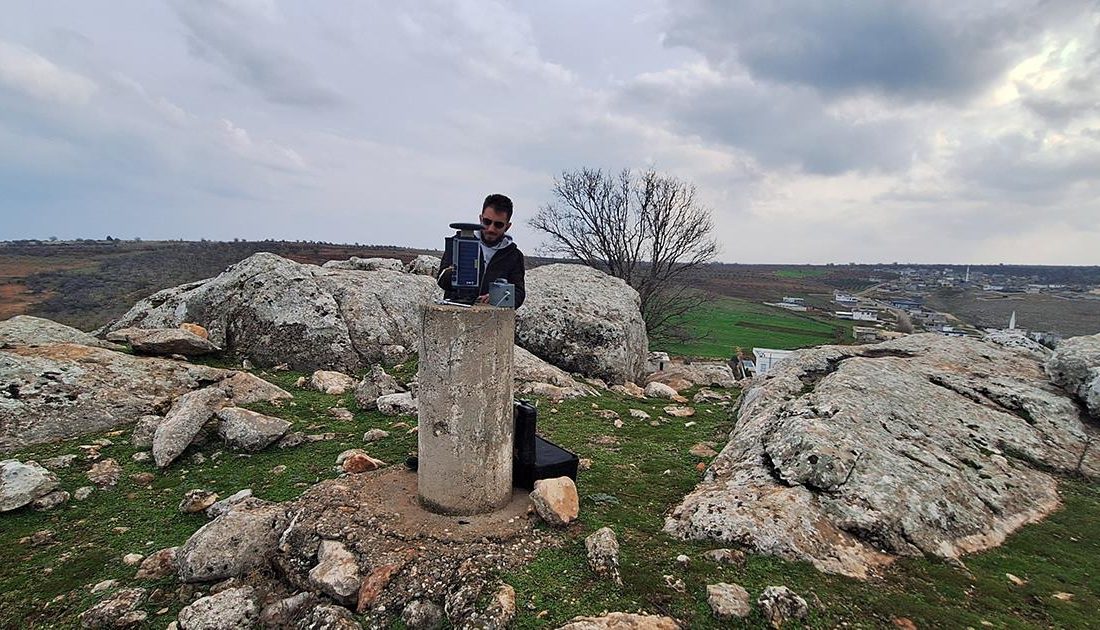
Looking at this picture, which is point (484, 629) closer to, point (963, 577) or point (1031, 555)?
point (963, 577)

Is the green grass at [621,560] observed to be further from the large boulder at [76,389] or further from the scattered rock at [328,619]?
the scattered rock at [328,619]

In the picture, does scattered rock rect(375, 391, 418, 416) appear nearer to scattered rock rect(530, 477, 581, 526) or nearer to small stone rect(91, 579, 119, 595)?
scattered rock rect(530, 477, 581, 526)

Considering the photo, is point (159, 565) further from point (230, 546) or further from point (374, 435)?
point (374, 435)

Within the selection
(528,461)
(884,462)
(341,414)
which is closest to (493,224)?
(528,461)

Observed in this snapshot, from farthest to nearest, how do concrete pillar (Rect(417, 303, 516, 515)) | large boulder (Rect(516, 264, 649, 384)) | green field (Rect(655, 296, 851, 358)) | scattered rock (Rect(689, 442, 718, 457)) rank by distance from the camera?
green field (Rect(655, 296, 851, 358)) < large boulder (Rect(516, 264, 649, 384)) < scattered rock (Rect(689, 442, 718, 457)) < concrete pillar (Rect(417, 303, 516, 515))

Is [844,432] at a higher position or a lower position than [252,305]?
lower

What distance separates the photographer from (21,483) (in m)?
5.88

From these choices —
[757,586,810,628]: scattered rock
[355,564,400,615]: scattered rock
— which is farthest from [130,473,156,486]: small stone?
[757,586,810,628]: scattered rock

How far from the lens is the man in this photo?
5863mm

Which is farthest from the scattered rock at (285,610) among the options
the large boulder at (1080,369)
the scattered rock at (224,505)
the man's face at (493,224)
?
the large boulder at (1080,369)

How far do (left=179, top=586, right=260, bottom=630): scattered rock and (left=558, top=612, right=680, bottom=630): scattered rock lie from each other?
2606 mm

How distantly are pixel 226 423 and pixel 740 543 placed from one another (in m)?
7.03

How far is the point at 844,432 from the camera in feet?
21.7

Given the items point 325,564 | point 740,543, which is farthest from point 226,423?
point 740,543
